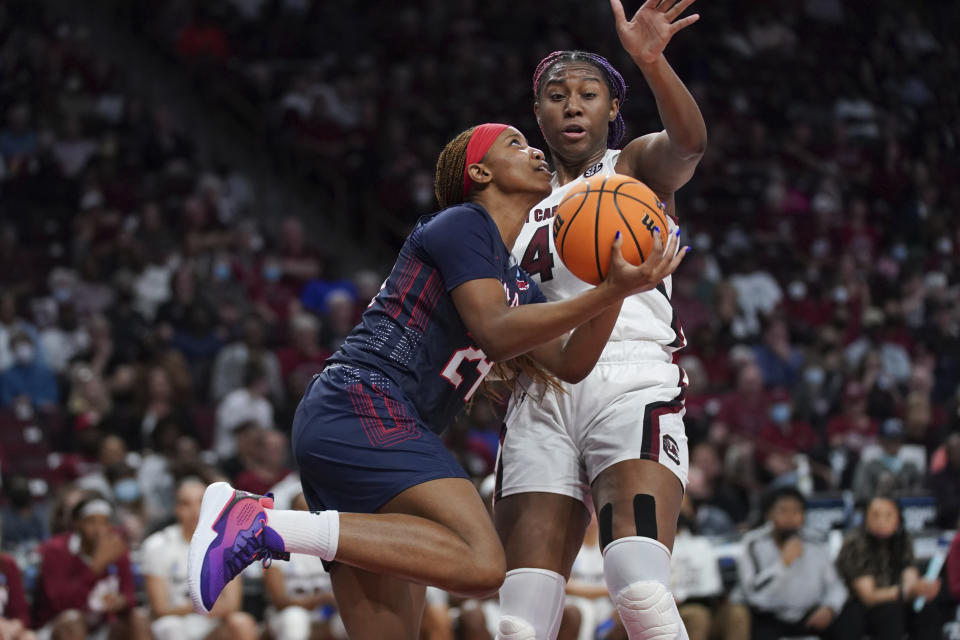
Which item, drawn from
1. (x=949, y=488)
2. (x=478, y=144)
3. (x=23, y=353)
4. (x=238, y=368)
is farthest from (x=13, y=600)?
(x=949, y=488)

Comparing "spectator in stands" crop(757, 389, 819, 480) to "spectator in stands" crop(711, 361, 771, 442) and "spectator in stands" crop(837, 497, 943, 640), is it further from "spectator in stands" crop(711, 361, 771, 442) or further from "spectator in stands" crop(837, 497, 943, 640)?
"spectator in stands" crop(837, 497, 943, 640)

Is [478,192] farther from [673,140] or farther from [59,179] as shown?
[59,179]

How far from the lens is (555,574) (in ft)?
14.5

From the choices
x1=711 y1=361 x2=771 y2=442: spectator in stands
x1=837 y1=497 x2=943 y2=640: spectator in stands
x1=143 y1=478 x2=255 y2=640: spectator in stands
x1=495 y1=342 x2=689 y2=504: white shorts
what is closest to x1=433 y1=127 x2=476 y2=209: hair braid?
x1=495 y1=342 x2=689 y2=504: white shorts

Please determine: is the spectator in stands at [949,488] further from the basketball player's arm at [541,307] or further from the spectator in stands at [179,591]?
the basketball player's arm at [541,307]

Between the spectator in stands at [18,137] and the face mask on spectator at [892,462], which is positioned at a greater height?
the spectator in stands at [18,137]

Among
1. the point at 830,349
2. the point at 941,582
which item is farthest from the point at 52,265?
the point at 941,582

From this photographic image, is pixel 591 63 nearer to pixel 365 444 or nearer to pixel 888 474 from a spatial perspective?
pixel 365 444

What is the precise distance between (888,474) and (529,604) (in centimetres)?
699

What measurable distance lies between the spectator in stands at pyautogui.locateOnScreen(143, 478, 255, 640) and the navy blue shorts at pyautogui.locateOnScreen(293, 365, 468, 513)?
3.78 meters

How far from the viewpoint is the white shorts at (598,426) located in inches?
174

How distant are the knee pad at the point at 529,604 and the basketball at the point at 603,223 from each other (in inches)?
44.5

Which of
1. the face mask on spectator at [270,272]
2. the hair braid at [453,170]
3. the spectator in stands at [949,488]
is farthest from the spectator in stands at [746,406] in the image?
the hair braid at [453,170]

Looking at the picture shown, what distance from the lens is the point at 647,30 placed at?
4.27m
